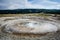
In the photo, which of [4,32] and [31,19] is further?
[31,19]

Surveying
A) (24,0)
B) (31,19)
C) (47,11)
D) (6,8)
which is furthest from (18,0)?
(47,11)

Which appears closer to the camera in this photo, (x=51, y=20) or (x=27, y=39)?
(x=27, y=39)

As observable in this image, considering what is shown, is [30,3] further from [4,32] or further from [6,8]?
[4,32]

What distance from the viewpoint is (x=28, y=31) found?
1.88 m

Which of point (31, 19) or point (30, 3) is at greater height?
point (30, 3)

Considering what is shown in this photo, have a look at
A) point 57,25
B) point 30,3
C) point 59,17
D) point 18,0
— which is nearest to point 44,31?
point 57,25

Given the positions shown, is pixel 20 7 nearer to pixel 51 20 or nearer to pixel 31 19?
pixel 31 19

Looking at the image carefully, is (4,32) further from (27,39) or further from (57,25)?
(57,25)

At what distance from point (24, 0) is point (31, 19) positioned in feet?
1.11

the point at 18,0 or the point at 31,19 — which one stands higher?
the point at 18,0

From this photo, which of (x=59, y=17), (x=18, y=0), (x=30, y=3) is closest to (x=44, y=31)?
(x=59, y=17)

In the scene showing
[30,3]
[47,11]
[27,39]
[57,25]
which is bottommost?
[27,39]

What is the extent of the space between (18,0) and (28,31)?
551 mm

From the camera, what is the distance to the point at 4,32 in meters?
1.90
